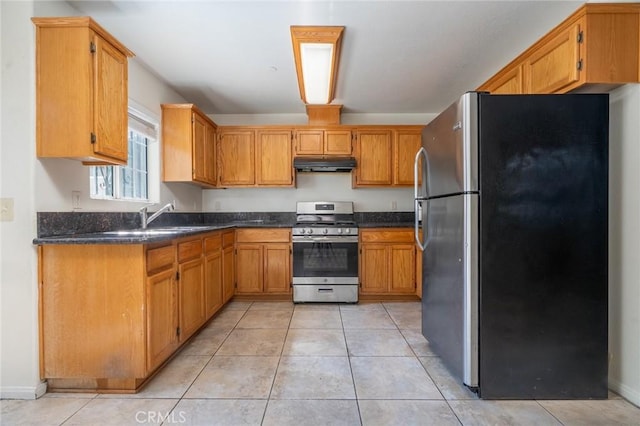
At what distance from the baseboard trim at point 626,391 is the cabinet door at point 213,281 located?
3.00 m

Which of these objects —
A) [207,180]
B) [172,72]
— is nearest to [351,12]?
[172,72]

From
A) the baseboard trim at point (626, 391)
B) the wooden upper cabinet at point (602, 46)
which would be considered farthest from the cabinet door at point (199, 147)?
the baseboard trim at point (626, 391)

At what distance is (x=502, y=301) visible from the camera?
1.75 m

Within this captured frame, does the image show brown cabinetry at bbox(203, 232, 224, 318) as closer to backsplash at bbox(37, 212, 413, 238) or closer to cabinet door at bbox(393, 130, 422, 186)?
backsplash at bbox(37, 212, 413, 238)

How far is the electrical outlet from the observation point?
2.02m

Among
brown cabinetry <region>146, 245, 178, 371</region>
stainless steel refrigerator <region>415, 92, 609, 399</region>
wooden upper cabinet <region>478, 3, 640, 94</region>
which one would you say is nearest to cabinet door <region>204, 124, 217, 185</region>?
brown cabinetry <region>146, 245, 178, 371</region>

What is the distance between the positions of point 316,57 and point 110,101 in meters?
1.54

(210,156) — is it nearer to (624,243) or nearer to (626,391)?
(624,243)

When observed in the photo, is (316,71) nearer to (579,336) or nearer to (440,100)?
(440,100)

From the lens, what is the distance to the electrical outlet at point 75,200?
2.02 metres

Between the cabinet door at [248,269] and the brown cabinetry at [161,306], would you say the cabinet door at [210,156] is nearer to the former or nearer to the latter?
the cabinet door at [248,269]

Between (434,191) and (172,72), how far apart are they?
2.74 metres

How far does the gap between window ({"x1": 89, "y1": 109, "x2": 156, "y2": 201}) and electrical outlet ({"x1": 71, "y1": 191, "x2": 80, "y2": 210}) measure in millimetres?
188

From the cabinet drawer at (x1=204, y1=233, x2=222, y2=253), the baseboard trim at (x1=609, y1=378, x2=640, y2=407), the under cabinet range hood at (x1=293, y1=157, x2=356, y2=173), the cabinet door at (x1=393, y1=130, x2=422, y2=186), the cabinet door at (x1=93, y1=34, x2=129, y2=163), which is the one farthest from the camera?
the cabinet door at (x1=393, y1=130, x2=422, y2=186)
